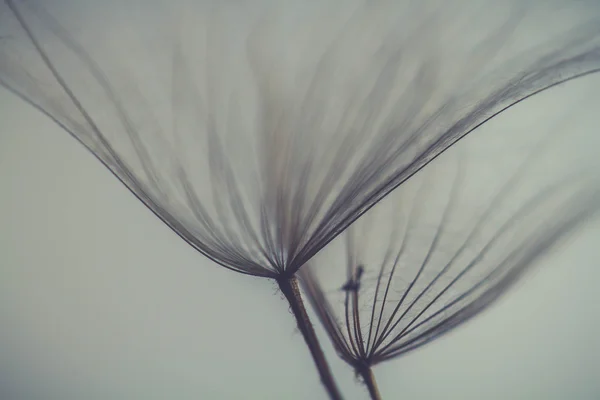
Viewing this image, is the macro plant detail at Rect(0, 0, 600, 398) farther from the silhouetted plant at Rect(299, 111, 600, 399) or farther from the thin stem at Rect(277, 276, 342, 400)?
the silhouetted plant at Rect(299, 111, 600, 399)

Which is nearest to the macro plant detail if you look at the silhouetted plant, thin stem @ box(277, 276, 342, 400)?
thin stem @ box(277, 276, 342, 400)

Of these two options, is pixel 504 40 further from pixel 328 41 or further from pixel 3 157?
pixel 3 157

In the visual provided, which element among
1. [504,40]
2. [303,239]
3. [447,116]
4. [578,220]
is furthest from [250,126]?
[578,220]

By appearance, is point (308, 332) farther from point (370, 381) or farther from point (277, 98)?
point (277, 98)

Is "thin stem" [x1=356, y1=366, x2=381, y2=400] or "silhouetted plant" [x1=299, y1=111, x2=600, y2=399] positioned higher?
"silhouetted plant" [x1=299, y1=111, x2=600, y2=399]

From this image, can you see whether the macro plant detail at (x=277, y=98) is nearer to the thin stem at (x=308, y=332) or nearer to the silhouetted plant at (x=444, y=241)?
the thin stem at (x=308, y=332)
